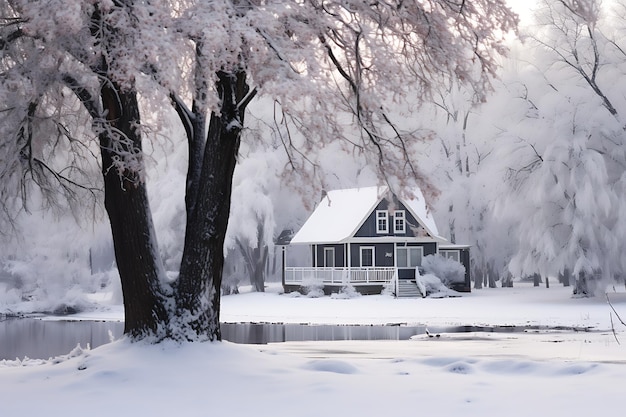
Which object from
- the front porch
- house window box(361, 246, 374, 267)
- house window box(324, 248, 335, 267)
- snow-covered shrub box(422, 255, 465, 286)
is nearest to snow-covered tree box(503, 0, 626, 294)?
snow-covered shrub box(422, 255, 465, 286)

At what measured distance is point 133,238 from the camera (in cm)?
1389

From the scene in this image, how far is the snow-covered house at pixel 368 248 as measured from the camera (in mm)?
48812

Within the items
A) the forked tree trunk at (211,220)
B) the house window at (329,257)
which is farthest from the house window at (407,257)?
the forked tree trunk at (211,220)

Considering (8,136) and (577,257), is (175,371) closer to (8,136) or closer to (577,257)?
(8,136)

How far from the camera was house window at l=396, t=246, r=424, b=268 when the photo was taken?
5097cm

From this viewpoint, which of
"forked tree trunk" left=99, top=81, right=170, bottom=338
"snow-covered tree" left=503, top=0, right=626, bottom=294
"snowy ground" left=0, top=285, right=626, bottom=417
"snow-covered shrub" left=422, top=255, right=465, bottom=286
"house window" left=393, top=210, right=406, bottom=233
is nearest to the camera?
"snowy ground" left=0, top=285, right=626, bottom=417

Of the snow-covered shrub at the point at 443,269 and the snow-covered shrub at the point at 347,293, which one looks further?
the snow-covered shrub at the point at 443,269

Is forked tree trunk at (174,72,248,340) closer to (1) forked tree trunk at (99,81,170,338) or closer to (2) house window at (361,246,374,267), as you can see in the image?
(1) forked tree trunk at (99,81,170,338)

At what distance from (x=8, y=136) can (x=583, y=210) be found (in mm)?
28730

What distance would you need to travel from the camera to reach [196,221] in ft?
46.7

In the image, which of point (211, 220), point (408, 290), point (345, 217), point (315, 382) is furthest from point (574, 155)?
point (315, 382)

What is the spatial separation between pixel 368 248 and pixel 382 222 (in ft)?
5.82

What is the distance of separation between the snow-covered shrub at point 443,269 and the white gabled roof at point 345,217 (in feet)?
4.73

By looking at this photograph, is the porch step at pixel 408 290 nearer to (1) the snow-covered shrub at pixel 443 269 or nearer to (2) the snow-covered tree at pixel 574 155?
(1) the snow-covered shrub at pixel 443 269
